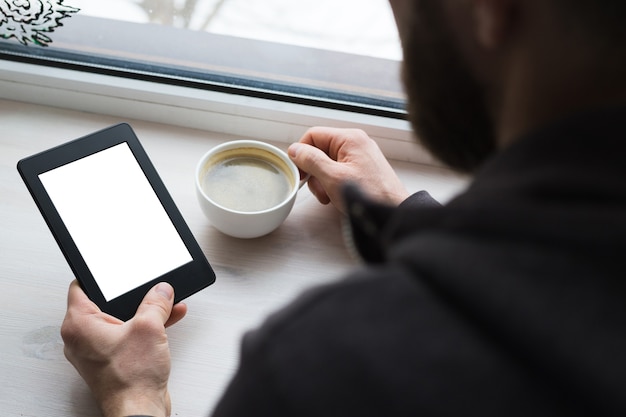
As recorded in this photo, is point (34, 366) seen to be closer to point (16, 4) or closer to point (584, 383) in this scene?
point (16, 4)

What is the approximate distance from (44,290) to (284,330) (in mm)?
440

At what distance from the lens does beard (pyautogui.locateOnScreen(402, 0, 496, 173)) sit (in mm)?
453

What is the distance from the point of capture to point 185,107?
2.91ft

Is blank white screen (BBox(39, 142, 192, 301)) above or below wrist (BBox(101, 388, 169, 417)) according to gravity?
above

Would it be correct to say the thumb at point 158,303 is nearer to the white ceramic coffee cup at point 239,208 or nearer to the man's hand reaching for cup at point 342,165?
the white ceramic coffee cup at point 239,208

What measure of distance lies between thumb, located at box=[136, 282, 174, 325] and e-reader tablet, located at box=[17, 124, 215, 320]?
0.5 inches

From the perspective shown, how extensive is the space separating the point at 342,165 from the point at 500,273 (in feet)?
1.55

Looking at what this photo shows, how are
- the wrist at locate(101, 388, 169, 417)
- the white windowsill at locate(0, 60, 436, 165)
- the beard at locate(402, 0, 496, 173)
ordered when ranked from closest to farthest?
the beard at locate(402, 0, 496, 173), the wrist at locate(101, 388, 169, 417), the white windowsill at locate(0, 60, 436, 165)

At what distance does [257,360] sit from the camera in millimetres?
387

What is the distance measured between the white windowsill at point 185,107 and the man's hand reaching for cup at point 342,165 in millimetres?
58

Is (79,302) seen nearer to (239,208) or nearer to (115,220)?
(115,220)

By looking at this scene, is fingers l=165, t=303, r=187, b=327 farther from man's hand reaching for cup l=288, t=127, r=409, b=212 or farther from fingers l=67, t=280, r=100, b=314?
man's hand reaching for cup l=288, t=127, r=409, b=212

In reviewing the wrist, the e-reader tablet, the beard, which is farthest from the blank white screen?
the beard

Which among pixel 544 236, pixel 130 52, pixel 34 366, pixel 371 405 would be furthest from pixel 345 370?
pixel 130 52
